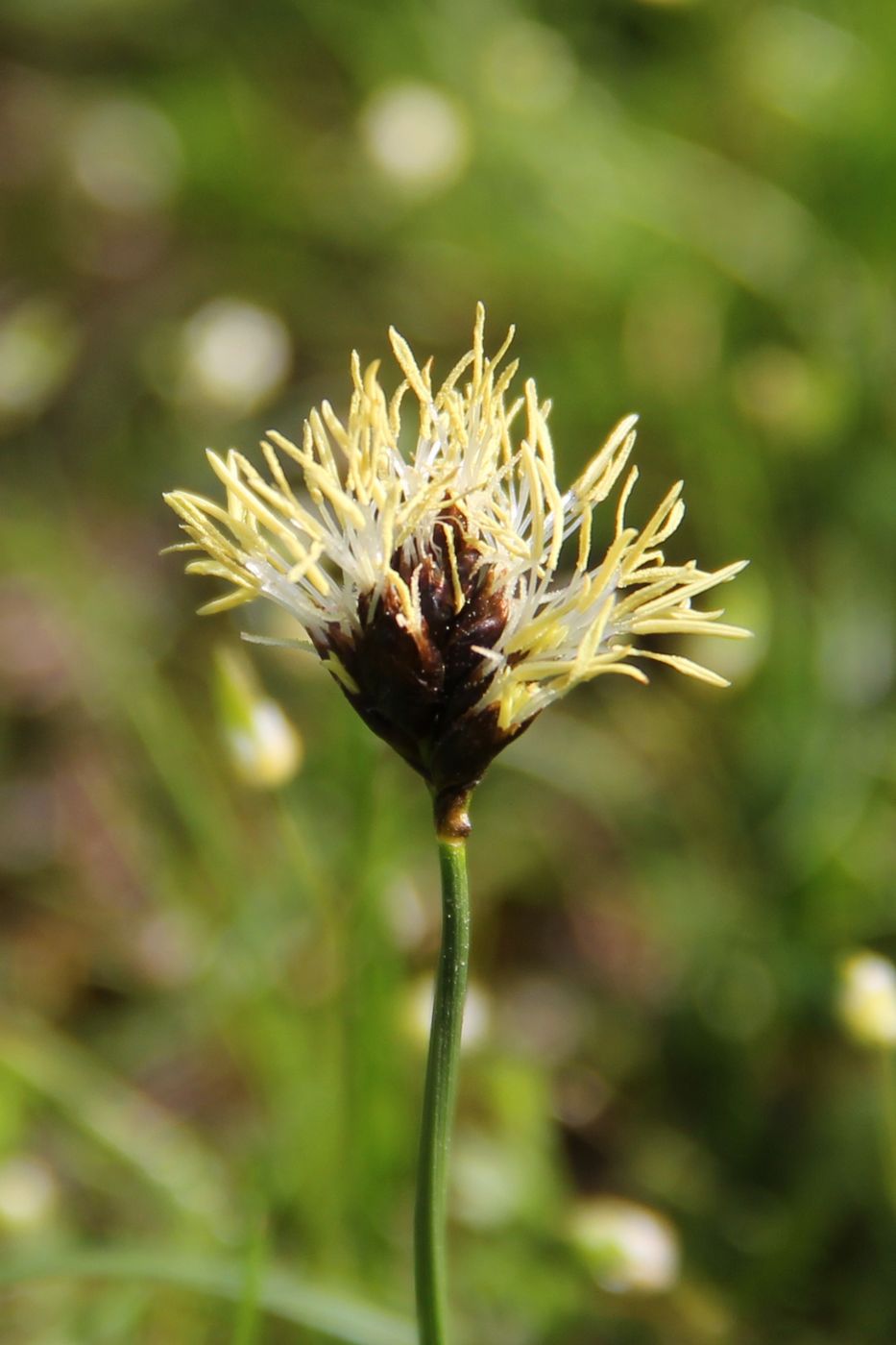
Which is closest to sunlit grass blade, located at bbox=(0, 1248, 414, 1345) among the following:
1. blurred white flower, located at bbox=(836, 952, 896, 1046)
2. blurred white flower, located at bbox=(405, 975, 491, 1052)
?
blurred white flower, located at bbox=(405, 975, 491, 1052)

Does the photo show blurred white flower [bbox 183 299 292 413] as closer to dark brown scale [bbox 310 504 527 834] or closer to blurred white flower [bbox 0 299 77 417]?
blurred white flower [bbox 0 299 77 417]

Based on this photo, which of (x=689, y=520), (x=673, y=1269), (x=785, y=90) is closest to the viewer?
(x=673, y=1269)

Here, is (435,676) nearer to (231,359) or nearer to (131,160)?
(231,359)

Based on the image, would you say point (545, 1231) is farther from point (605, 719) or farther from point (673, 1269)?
point (605, 719)

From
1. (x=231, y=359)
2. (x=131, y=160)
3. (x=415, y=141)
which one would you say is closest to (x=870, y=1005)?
(x=231, y=359)

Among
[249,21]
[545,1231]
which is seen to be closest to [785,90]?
[249,21]

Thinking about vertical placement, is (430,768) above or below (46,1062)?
above
